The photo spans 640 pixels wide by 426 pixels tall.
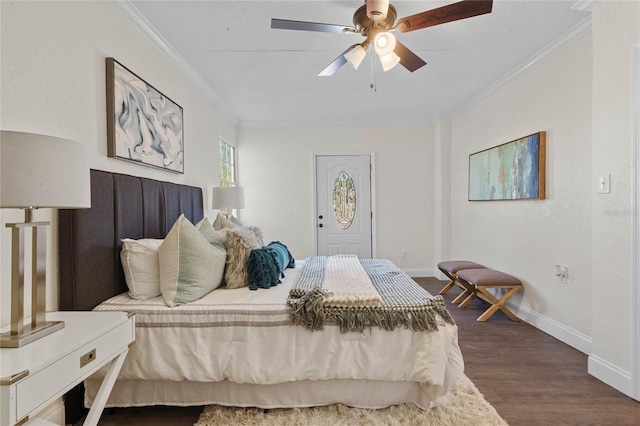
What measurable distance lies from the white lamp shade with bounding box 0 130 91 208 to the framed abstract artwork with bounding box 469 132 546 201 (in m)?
3.42

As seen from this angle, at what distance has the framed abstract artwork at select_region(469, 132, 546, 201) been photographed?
295cm

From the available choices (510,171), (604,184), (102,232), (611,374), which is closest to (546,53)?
(510,171)

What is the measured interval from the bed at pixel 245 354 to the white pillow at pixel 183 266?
0.08 meters

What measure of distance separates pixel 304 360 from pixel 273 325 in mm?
247

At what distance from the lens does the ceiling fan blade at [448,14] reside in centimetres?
160

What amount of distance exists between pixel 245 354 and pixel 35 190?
1.18 metres

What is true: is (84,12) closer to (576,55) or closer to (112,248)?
(112,248)

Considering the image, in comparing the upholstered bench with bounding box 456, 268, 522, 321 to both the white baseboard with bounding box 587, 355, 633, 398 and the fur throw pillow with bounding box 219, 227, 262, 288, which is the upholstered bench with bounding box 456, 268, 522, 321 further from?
the fur throw pillow with bounding box 219, 227, 262, 288

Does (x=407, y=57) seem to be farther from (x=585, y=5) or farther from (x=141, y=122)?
(x=141, y=122)

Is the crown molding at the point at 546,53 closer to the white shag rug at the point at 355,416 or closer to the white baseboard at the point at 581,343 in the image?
the white baseboard at the point at 581,343

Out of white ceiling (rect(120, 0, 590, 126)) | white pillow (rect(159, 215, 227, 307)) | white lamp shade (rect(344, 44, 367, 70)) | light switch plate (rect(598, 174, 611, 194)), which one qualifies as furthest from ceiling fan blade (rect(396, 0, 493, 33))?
white pillow (rect(159, 215, 227, 307))

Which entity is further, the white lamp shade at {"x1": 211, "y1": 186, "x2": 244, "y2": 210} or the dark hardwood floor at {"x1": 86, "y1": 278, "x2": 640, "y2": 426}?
the white lamp shade at {"x1": 211, "y1": 186, "x2": 244, "y2": 210}

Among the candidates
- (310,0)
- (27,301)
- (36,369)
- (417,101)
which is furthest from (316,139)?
(36,369)

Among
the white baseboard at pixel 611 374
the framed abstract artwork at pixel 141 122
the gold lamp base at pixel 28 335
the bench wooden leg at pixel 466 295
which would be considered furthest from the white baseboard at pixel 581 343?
the framed abstract artwork at pixel 141 122
